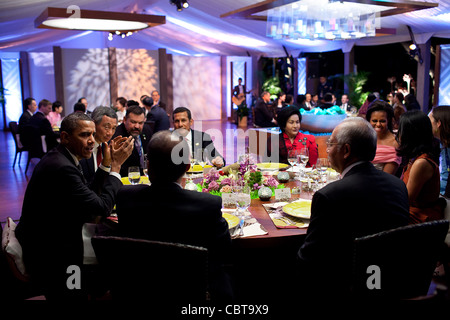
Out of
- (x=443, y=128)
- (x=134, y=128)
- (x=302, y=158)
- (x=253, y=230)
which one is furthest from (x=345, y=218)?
(x=134, y=128)

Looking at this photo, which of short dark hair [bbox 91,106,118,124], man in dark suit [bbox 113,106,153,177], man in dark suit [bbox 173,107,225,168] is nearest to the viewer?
short dark hair [bbox 91,106,118,124]

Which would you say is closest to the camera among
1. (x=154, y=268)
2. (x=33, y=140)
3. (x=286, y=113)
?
(x=154, y=268)

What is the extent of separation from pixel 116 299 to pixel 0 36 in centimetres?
1054

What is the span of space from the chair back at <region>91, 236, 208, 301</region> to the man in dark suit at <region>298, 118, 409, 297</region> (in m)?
0.53

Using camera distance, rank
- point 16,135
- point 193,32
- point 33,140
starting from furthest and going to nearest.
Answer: point 193,32 < point 16,135 < point 33,140

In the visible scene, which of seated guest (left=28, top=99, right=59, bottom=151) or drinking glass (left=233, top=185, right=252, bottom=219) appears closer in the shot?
drinking glass (left=233, top=185, right=252, bottom=219)

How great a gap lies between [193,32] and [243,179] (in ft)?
44.0

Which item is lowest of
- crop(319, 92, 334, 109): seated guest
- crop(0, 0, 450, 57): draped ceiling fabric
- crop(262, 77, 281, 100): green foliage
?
crop(319, 92, 334, 109): seated guest

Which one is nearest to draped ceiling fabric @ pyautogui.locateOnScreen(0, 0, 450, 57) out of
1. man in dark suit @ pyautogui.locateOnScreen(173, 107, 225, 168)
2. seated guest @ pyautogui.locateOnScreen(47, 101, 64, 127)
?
seated guest @ pyautogui.locateOnScreen(47, 101, 64, 127)

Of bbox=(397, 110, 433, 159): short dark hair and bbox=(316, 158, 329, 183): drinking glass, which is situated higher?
bbox=(397, 110, 433, 159): short dark hair

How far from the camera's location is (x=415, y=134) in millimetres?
2660

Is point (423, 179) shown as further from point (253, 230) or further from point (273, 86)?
point (273, 86)

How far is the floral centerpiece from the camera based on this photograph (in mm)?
2727

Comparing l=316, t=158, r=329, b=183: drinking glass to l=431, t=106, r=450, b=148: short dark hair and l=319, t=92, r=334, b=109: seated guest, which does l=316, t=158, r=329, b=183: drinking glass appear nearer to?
l=431, t=106, r=450, b=148: short dark hair
